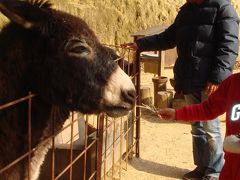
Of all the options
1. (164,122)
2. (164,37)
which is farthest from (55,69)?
(164,122)

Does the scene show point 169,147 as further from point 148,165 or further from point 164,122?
point 164,122

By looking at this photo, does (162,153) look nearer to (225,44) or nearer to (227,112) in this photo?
(225,44)

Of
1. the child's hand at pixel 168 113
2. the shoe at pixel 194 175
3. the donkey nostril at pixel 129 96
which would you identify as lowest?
the shoe at pixel 194 175

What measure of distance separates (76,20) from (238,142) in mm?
1202

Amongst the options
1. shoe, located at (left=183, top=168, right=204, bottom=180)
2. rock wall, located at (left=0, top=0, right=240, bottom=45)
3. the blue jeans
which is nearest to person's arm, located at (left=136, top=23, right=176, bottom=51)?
the blue jeans

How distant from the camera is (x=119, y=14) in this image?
10.5 m

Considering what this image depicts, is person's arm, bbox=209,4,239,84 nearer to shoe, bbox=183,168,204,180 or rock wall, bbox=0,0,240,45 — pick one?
shoe, bbox=183,168,204,180

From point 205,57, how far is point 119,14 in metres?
6.90

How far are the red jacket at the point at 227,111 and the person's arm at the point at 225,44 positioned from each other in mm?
985

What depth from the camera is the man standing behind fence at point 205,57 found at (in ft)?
12.2

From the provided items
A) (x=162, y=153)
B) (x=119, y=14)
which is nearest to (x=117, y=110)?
(x=162, y=153)

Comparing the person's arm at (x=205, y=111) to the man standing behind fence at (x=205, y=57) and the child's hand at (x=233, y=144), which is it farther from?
the man standing behind fence at (x=205, y=57)

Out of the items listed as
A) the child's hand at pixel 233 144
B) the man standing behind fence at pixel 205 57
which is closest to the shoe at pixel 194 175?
the man standing behind fence at pixel 205 57

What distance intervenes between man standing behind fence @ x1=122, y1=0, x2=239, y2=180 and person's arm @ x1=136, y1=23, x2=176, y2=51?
25mm
